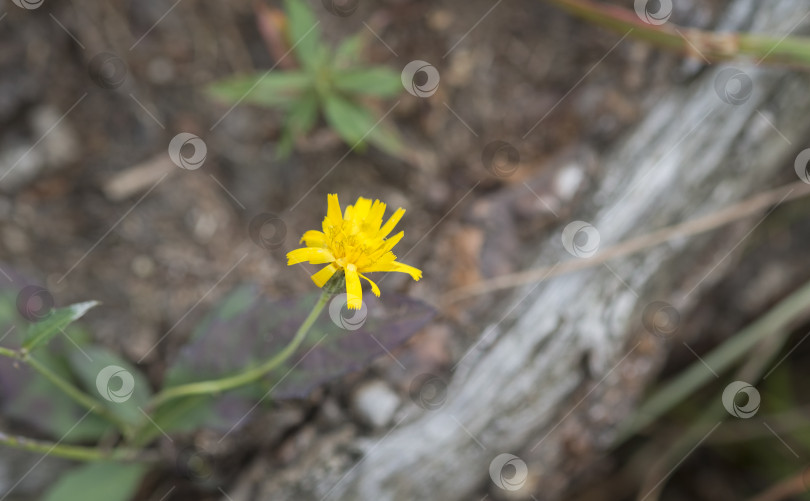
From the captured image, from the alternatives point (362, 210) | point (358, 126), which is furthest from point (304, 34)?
point (362, 210)

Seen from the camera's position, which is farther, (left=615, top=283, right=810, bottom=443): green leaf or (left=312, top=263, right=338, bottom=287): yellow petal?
(left=615, top=283, right=810, bottom=443): green leaf

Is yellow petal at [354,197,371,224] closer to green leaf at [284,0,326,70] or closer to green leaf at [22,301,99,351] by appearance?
green leaf at [22,301,99,351]

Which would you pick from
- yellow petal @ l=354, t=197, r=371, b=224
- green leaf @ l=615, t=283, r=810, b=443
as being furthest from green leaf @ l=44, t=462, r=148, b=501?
green leaf @ l=615, t=283, r=810, b=443

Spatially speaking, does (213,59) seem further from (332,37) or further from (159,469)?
(159,469)

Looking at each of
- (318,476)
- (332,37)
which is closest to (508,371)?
(318,476)

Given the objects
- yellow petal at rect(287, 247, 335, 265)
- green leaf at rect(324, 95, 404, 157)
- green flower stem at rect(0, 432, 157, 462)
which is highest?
Result: green leaf at rect(324, 95, 404, 157)
